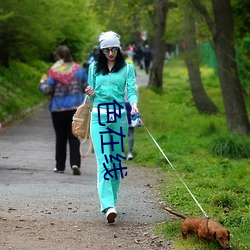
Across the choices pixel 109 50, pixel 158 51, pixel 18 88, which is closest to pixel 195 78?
pixel 18 88

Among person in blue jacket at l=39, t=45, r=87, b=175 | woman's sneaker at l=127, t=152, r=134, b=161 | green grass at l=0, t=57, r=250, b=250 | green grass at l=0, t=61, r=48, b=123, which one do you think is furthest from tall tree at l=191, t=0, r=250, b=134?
person in blue jacket at l=39, t=45, r=87, b=175

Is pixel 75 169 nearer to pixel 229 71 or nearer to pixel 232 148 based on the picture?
pixel 232 148

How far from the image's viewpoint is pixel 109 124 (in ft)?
24.7

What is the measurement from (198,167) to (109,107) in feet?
15.4

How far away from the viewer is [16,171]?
11656 millimetres

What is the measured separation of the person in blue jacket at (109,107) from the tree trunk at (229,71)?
8.91 metres

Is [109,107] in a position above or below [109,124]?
above

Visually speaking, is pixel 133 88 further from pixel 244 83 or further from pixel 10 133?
pixel 244 83

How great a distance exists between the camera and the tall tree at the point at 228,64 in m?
16.2

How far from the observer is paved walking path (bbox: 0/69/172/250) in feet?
24.1

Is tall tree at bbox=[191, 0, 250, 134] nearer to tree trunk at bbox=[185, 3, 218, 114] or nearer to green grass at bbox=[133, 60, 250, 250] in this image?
green grass at bbox=[133, 60, 250, 250]

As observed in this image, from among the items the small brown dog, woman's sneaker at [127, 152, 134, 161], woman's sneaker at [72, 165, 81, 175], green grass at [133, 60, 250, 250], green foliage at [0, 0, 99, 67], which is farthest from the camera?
green foliage at [0, 0, 99, 67]

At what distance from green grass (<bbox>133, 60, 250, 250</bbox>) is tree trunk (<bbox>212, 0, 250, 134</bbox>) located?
0.73 metres

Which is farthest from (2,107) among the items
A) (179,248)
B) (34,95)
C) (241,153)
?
(179,248)
